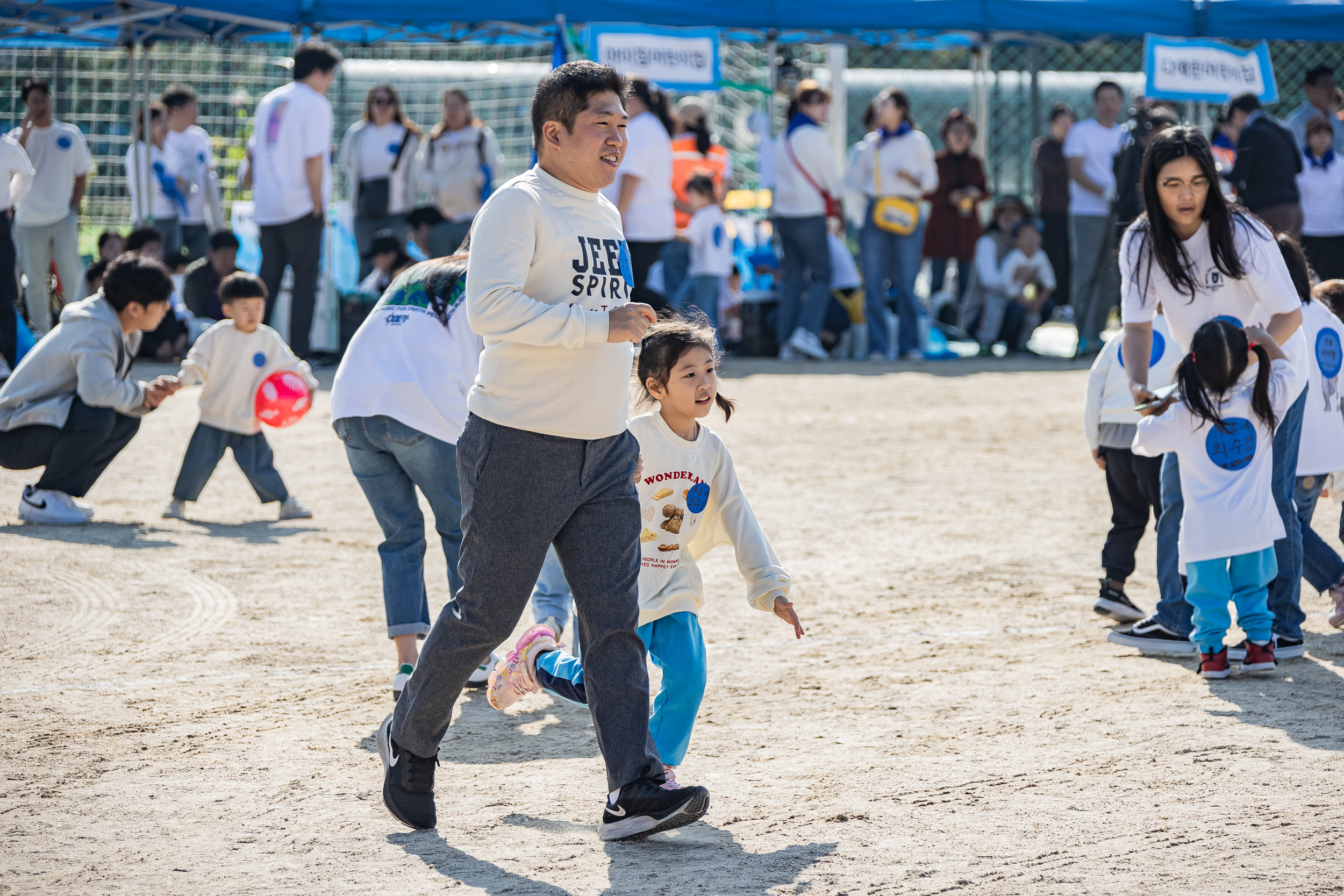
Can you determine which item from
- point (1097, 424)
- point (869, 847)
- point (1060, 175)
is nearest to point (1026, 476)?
point (1097, 424)

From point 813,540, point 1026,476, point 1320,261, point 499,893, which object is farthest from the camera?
point 1320,261

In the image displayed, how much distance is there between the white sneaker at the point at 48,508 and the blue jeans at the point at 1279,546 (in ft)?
15.3

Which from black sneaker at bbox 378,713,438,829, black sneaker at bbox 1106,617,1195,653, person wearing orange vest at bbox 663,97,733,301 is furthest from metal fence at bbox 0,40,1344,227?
black sneaker at bbox 378,713,438,829

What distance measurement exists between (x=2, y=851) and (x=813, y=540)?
3.99 metres

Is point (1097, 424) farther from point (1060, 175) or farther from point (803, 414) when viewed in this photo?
point (1060, 175)

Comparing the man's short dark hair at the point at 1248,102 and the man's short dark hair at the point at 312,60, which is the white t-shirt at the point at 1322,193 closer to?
the man's short dark hair at the point at 1248,102

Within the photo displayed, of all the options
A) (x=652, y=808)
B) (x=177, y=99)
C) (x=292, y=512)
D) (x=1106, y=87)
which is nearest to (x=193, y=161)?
(x=177, y=99)

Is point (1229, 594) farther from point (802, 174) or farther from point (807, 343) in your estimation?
point (807, 343)

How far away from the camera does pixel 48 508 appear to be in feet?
21.9

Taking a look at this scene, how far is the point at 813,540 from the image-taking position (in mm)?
6527

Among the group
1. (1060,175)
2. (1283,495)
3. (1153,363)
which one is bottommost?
(1283,495)

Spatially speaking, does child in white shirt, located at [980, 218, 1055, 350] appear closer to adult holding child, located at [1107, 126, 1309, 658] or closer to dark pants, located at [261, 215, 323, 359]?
dark pants, located at [261, 215, 323, 359]

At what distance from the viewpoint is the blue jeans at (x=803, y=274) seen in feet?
40.3

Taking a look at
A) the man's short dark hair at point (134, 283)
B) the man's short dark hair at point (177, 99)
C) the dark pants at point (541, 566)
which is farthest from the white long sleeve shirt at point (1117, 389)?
the man's short dark hair at point (177, 99)
